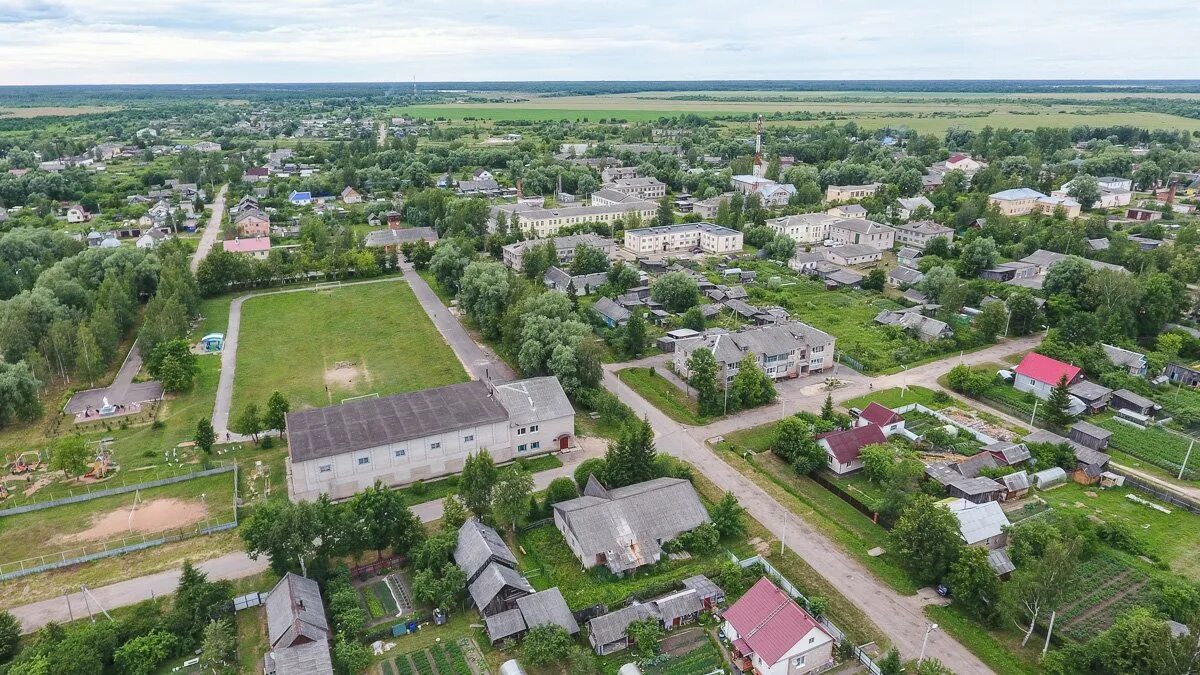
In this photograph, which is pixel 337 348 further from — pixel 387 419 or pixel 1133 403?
pixel 1133 403

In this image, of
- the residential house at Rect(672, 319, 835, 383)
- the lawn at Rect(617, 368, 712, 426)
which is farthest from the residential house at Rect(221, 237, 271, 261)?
the residential house at Rect(672, 319, 835, 383)

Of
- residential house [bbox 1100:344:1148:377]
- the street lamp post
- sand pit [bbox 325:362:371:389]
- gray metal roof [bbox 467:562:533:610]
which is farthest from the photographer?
sand pit [bbox 325:362:371:389]

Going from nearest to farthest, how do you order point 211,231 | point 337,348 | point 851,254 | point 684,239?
point 337,348 < point 851,254 < point 684,239 < point 211,231

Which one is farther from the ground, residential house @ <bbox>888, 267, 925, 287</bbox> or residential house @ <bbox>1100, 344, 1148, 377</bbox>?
residential house @ <bbox>888, 267, 925, 287</bbox>

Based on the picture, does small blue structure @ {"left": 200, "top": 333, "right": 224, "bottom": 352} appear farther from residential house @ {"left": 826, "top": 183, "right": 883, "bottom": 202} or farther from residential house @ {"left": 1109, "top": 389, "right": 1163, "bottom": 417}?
residential house @ {"left": 826, "top": 183, "right": 883, "bottom": 202}

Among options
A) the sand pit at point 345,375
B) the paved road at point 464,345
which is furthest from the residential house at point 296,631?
the sand pit at point 345,375

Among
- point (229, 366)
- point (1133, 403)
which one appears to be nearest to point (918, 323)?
point (1133, 403)

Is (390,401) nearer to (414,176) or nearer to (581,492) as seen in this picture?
(581,492)
